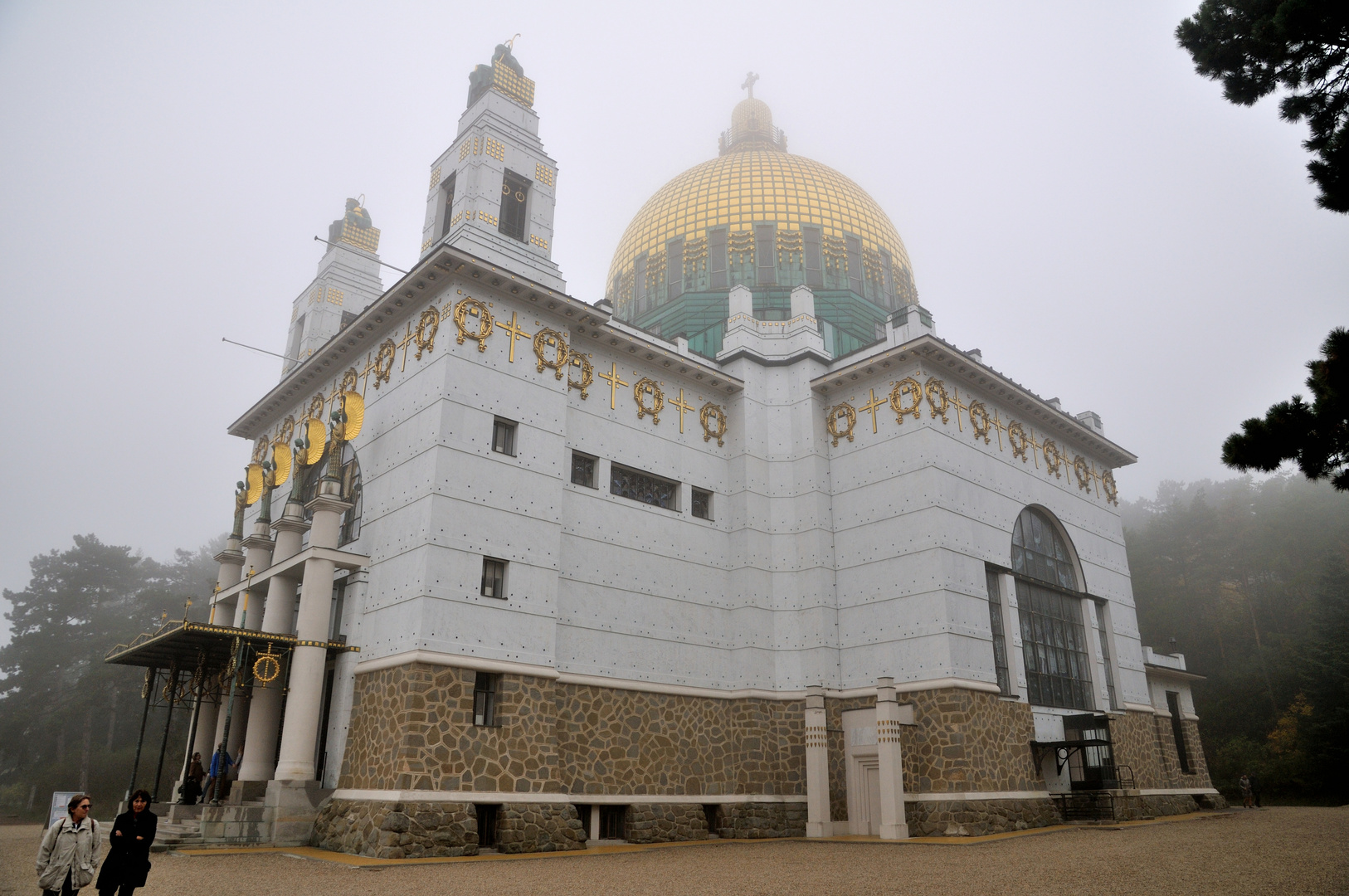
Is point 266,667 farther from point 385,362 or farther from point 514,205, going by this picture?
point 514,205

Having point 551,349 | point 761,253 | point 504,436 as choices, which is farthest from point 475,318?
point 761,253

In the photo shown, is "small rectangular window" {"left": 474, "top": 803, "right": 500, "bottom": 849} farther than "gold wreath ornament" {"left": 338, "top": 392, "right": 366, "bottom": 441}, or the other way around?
"gold wreath ornament" {"left": 338, "top": 392, "right": 366, "bottom": 441}

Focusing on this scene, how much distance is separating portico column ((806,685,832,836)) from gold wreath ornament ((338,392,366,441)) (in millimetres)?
13149

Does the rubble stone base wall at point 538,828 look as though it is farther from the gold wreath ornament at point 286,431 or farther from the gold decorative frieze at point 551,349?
the gold wreath ornament at point 286,431

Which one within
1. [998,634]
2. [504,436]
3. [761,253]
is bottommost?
[998,634]

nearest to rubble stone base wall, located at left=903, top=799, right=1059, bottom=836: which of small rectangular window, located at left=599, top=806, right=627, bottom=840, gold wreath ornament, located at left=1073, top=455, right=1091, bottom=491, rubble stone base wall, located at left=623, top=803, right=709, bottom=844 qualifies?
rubble stone base wall, located at left=623, top=803, right=709, bottom=844

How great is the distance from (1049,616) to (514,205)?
19.7m

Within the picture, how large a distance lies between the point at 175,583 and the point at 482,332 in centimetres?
5878

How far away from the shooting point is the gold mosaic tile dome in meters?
32.8

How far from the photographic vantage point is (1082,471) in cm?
3041

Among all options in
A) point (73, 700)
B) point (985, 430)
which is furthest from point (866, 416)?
point (73, 700)

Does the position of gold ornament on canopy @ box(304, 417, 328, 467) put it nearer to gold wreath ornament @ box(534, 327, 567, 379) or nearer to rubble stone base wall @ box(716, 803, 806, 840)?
gold wreath ornament @ box(534, 327, 567, 379)

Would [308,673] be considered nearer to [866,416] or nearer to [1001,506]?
[866,416]

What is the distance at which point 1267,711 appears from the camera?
46.4 m
